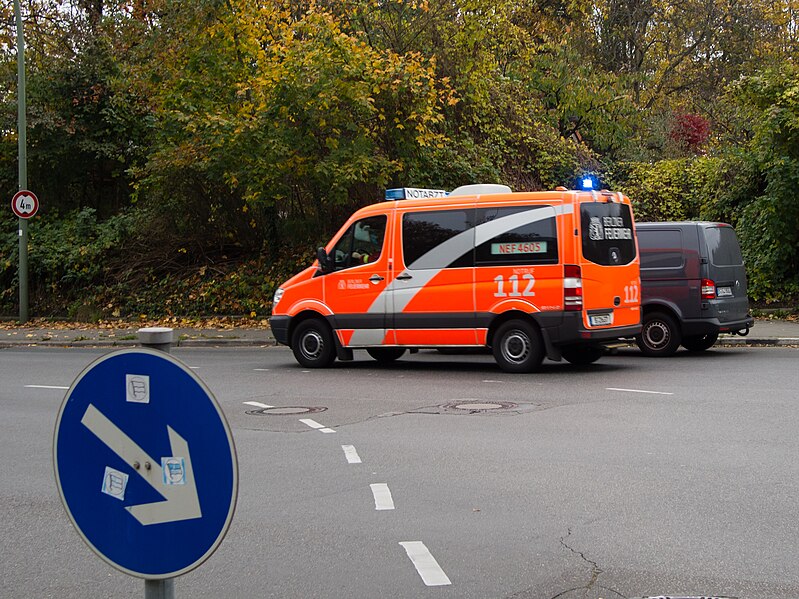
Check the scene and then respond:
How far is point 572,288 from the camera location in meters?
13.6

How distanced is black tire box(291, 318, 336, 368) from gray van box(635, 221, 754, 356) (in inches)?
195

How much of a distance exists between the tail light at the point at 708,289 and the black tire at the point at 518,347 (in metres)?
3.47

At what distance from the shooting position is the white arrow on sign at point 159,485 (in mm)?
3062

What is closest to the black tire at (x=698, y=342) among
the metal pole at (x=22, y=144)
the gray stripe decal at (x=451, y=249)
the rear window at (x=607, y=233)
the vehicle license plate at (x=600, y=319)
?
the rear window at (x=607, y=233)

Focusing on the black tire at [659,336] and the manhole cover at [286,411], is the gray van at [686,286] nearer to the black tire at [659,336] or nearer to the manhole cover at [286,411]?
the black tire at [659,336]

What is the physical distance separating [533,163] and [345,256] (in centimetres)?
1137

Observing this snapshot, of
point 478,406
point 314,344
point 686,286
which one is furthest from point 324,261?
point 686,286

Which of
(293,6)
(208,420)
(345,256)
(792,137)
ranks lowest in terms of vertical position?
(208,420)

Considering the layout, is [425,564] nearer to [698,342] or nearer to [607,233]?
[607,233]

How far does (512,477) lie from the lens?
7281 mm

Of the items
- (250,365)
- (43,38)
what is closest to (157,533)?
(250,365)

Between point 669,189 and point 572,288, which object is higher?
point 669,189

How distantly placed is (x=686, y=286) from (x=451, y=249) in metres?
4.07

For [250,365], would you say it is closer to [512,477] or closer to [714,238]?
[714,238]
